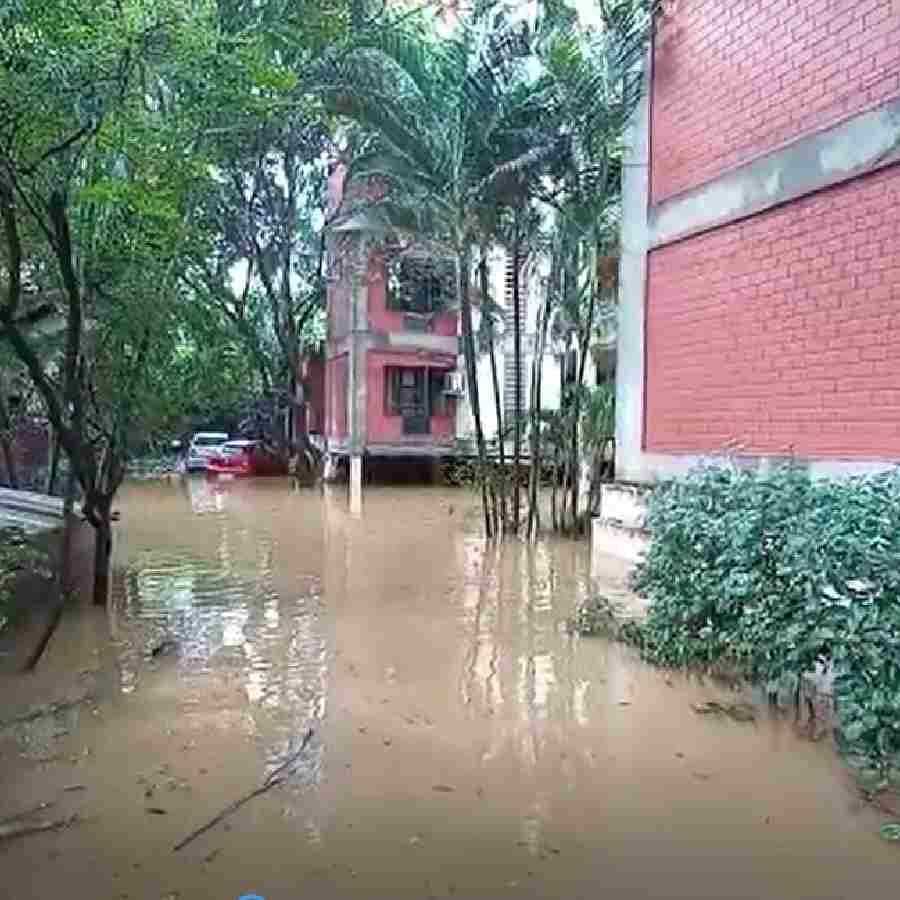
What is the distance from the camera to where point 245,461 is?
3095 centimetres

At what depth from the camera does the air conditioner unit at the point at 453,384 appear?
27141mm

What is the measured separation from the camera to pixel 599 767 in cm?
488

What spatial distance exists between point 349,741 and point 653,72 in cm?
708

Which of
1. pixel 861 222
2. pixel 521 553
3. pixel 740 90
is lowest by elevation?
pixel 521 553

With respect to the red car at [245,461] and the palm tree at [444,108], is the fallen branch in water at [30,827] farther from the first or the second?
the red car at [245,461]

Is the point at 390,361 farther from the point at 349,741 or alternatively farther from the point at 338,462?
the point at 349,741

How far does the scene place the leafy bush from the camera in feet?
14.6

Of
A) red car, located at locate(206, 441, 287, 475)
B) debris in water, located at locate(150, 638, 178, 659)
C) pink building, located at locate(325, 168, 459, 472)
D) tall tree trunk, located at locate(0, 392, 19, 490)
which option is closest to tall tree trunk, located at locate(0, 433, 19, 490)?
tall tree trunk, located at locate(0, 392, 19, 490)

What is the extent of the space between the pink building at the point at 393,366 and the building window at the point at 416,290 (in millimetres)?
28

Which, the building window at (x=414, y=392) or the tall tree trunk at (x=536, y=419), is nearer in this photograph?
the tall tree trunk at (x=536, y=419)

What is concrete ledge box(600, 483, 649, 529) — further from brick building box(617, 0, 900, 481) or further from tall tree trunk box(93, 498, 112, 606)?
tall tree trunk box(93, 498, 112, 606)

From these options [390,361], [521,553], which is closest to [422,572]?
[521,553]

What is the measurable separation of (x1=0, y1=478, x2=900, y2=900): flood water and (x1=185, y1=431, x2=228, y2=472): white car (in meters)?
22.5

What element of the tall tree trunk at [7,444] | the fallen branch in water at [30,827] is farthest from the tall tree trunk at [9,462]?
the fallen branch in water at [30,827]
